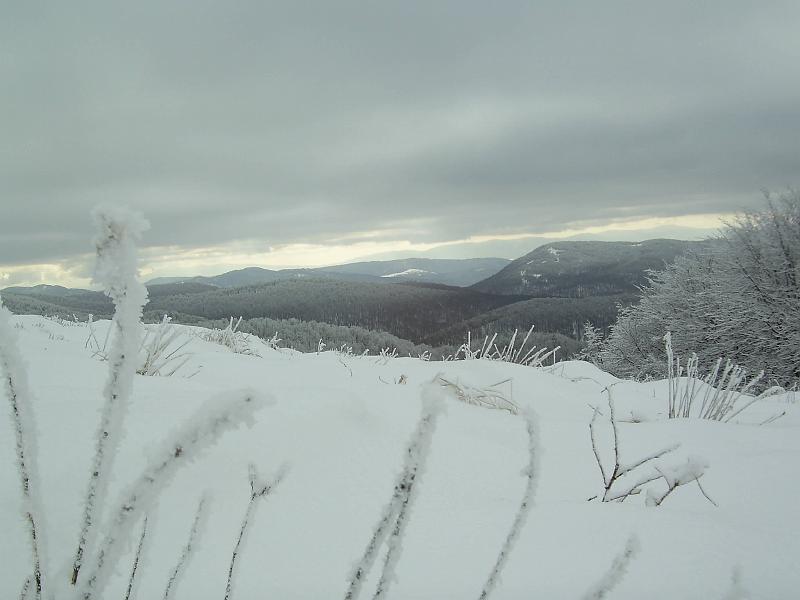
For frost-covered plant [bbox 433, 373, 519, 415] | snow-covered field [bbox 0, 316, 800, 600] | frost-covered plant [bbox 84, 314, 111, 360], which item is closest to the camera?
snow-covered field [bbox 0, 316, 800, 600]

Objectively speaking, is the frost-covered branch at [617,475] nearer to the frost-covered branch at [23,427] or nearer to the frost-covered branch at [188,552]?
the frost-covered branch at [188,552]

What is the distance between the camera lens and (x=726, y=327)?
621 inches

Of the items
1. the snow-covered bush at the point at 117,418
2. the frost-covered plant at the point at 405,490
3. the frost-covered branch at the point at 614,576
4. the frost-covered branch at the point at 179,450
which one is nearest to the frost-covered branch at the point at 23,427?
the snow-covered bush at the point at 117,418

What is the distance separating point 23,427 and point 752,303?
1884cm

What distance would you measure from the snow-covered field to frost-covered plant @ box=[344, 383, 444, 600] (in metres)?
0.02

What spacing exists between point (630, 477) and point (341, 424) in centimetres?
103

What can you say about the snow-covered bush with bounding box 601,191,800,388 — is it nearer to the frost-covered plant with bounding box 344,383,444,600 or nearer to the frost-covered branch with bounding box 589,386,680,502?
the frost-covered branch with bounding box 589,386,680,502

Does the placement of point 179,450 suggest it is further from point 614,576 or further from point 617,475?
point 617,475

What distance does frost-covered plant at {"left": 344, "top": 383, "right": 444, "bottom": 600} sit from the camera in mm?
Result: 493

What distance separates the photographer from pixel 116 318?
0.44 metres

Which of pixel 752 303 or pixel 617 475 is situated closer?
pixel 617 475

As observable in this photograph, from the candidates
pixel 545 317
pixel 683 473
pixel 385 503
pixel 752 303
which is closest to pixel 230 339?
pixel 385 503

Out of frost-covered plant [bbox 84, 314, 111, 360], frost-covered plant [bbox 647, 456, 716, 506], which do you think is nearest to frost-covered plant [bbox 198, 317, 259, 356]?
frost-covered plant [bbox 84, 314, 111, 360]

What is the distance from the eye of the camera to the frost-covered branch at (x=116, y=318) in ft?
1.35
